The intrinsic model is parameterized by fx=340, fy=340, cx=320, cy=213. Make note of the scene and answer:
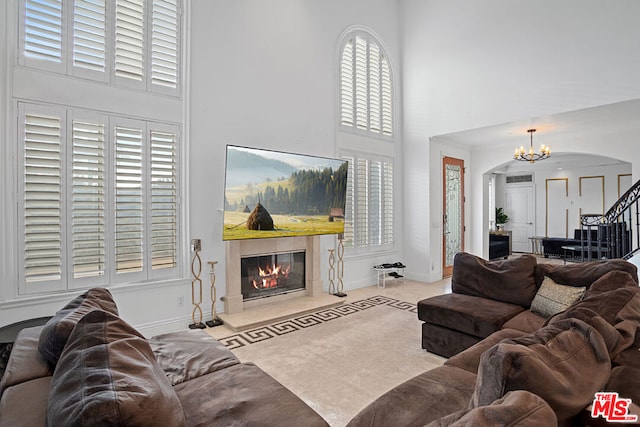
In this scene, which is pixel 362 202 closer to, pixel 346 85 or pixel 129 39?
pixel 346 85

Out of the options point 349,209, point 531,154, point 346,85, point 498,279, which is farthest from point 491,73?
point 498,279

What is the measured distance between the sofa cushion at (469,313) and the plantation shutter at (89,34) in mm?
4095

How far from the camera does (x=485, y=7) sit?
18.1ft

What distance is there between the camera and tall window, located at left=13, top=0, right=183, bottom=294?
3.13 metres

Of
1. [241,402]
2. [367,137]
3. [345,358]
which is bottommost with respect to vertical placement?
[345,358]

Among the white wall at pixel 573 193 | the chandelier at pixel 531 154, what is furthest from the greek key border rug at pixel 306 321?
the white wall at pixel 573 193

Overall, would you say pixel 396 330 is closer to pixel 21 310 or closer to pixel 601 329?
pixel 601 329

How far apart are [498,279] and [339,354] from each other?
5.71 feet

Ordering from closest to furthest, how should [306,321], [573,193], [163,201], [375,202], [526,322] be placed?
[526,322] < [163,201] < [306,321] < [375,202] < [573,193]

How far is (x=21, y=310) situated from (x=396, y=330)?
371 cm

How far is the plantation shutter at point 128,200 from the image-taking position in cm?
356

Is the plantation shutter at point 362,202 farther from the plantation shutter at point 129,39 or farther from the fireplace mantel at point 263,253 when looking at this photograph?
the plantation shutter at point 129,39

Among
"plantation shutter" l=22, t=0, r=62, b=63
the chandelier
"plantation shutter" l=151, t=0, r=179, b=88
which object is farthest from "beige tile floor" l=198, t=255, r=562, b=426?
the chandelier

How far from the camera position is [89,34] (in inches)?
134
